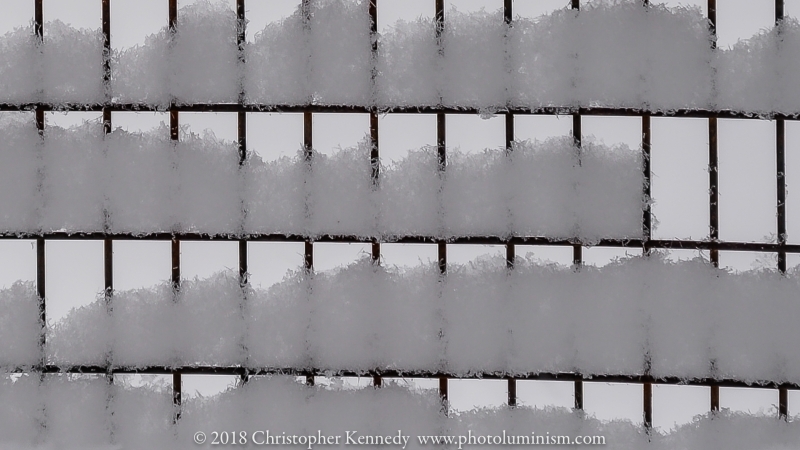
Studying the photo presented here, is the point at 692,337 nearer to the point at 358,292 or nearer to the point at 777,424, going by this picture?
the point at 777,424

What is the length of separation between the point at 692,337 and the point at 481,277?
20.9 inches

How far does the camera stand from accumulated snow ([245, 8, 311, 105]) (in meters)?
1.47

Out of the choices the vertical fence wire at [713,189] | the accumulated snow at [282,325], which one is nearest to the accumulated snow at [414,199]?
the accumulated snow at [282,325]

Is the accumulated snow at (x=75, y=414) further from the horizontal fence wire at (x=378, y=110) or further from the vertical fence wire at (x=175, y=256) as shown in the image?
the horizontal fence wire at (x=378, y=110)

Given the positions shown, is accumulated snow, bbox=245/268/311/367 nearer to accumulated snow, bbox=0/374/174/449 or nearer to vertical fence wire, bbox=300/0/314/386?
vertical fence wire, bbox=300/0/314/386

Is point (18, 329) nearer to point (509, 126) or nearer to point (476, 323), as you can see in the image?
point (476, 323)

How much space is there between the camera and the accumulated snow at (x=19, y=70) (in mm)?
1485

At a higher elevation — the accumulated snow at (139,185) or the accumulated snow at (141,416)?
the accumulated snow at (139,185)

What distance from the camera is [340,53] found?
1.47m

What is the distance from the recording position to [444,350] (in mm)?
1494

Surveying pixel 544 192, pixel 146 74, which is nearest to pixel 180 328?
pixel 146 74

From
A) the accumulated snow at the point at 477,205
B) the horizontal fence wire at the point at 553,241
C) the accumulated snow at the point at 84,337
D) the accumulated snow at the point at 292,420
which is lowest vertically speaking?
the accumulated snow at the point at 292,420

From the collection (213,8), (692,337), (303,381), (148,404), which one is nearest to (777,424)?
(692,337)

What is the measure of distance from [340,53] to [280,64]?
149mm
